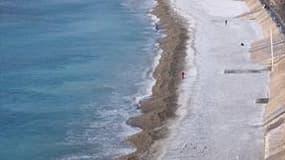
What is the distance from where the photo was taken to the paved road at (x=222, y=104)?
43.2 metres

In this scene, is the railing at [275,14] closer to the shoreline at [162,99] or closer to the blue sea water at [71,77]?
the shoreline at [162,99]

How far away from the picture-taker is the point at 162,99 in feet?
176

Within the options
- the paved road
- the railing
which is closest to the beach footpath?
the railing

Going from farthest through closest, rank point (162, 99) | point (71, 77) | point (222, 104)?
point (71, 77)
point (162, 99)
point (222, 104)

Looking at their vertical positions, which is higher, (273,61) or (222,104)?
(273,61)

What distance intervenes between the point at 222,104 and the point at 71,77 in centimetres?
1617

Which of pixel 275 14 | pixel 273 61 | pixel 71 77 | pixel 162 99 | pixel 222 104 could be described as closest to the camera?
pixel 222 104

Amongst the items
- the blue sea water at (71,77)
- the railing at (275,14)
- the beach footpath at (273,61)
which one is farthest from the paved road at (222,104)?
the blue sea water at (71,77)

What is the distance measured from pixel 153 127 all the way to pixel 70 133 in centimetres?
552

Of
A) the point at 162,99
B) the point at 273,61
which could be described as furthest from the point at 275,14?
the point at 162,99

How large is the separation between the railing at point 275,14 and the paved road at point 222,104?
7.94 feet

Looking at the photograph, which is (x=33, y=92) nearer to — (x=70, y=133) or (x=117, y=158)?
(x=70, y=133)

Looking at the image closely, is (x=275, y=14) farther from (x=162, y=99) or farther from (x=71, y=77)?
(x=162, y=99)

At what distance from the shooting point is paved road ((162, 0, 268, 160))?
4319 centimetres
